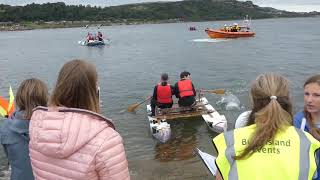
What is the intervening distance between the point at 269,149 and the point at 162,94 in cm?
1075

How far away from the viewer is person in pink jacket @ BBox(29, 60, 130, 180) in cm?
268

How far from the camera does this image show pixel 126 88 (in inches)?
885

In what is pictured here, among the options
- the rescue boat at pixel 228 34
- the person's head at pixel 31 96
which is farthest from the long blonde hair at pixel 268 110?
the rescue boat at pixel 228 34

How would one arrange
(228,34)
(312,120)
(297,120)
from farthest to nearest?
(228,34) < (312,120) < (297,120)

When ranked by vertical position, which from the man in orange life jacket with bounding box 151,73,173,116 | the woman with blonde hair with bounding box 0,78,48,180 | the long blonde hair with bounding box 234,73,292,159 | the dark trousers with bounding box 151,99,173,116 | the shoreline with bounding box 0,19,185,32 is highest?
the long blonde hair with bounding box 234,73,292,159

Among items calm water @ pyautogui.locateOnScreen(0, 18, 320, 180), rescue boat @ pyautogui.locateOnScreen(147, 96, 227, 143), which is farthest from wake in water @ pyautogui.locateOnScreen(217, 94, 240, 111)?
rescue boat @ pyautogui.locateOnScreen(147, 96, 227, 143)

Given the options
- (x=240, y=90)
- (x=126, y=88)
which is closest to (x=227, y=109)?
(x=240, y=90)

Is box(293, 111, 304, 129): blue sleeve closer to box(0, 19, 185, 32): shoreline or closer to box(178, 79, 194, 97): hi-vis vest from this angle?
box(178, 79, 194, 97): hi-vis vest

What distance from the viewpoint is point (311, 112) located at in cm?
371

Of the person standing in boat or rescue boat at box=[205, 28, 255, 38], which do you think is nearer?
the person standing in boat

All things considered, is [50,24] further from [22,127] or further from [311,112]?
[311,112]

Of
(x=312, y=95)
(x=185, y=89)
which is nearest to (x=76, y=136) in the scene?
(x=312, y=95)

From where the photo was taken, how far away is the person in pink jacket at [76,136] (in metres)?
2.68

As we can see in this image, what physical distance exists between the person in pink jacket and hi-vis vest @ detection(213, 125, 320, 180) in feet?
2.13
